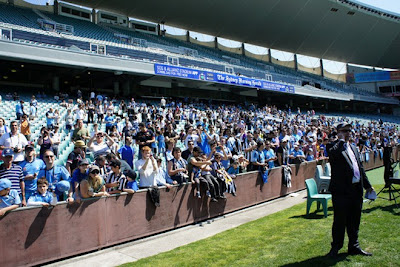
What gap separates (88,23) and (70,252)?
31.7 m

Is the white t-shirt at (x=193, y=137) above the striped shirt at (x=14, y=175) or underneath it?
above

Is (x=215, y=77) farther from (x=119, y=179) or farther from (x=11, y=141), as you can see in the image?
(x=119, y=179)

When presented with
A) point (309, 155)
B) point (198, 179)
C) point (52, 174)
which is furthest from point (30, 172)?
point (309, 155)

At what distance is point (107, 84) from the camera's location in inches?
1112

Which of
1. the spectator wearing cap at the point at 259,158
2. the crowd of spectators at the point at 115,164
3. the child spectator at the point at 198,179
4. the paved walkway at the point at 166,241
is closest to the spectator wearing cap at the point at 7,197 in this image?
the crowd of spectators at the point at 115,164

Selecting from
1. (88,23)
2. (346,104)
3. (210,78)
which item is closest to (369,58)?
(346,104)

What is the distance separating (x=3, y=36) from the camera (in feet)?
59.5

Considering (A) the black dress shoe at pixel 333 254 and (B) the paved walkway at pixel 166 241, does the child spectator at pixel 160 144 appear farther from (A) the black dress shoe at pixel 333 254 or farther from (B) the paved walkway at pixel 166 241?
(A) the black dress shoe at pixel 333 254

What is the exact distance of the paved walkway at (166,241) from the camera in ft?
18.4

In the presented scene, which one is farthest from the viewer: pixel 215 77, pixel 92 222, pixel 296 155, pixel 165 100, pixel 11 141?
pixel 215 77

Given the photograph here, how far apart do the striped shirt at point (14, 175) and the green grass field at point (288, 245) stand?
8.06 ft

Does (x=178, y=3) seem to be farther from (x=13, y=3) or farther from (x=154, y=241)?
(x=154, y=241)

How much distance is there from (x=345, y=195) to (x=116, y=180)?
4.13m

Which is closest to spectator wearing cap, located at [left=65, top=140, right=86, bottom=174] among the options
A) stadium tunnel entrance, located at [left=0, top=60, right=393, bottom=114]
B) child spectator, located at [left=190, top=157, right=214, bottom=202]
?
child spectator, located at [left=190, top=157, right=214, bottom=202]
